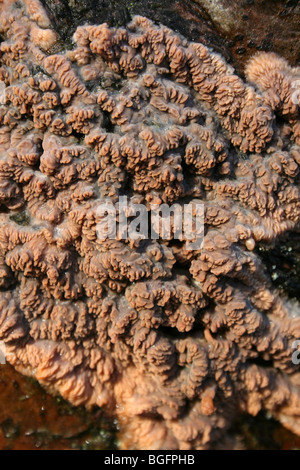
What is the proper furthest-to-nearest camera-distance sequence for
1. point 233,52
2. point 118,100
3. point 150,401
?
point 150,401, point 233,52, point 118,100

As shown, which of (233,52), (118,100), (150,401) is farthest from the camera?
(150,401)

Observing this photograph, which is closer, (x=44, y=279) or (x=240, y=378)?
(x=44, y=279)

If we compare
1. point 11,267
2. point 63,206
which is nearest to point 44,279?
point 11,267

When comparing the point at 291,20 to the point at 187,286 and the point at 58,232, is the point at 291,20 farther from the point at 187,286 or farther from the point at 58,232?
the point at 58,232

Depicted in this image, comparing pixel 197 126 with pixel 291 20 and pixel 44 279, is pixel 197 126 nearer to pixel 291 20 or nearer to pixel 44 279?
pixel 291 20

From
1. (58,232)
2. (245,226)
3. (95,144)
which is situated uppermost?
(95,144)

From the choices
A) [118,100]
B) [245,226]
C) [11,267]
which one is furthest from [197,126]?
[11,267]

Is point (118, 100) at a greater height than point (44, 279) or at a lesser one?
greater
